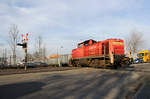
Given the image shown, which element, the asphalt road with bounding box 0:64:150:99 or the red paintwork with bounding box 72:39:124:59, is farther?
the red paintwork with bounding box 72:39:124:59

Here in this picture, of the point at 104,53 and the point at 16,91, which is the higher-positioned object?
the point at 104,53

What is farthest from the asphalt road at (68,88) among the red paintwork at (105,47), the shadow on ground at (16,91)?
the red paintwork at (105,47)

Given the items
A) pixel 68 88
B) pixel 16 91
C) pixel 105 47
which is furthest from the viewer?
pixel 105 47

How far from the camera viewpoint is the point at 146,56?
115 ft

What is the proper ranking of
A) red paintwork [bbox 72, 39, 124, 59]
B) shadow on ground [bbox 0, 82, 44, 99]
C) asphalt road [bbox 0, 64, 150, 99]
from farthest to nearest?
red paintwork [bbox 72, 39, 124, 59], asphalt road [bbox 0, 64, 150, 99], shadow on ground [bbox 0, 82, 44, 99]

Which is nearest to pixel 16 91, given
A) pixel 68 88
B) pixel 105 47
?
pixel 68 88

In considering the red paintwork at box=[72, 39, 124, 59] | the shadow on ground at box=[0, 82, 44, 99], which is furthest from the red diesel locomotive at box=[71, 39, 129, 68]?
the shadow on ground at box=[0, 82, 44, 99]

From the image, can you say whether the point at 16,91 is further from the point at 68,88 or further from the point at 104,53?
the point at 104,53

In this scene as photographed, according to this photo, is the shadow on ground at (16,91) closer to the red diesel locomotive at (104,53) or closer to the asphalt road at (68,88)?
the asphalt road at (68,88)

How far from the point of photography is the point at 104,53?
16.0 meters

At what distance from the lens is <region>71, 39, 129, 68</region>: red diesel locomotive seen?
603 inches

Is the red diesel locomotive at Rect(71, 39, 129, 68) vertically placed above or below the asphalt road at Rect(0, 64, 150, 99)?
above

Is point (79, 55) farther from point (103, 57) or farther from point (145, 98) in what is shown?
point (145, 98)

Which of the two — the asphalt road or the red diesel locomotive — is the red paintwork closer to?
the red diesel locomotive
